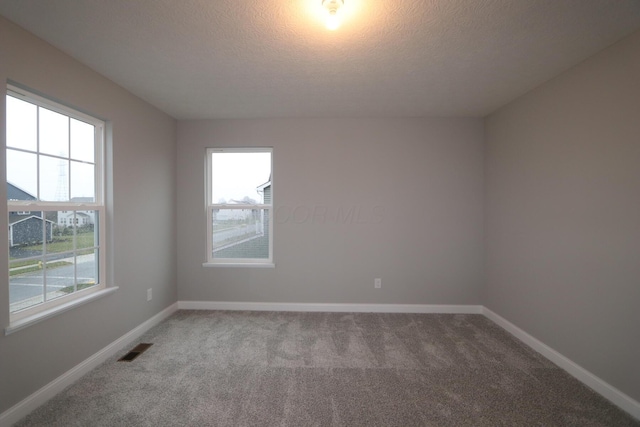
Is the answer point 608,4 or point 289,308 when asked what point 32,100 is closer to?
point 289,308

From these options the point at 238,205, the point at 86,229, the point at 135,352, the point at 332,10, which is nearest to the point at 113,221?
the point at 86,229

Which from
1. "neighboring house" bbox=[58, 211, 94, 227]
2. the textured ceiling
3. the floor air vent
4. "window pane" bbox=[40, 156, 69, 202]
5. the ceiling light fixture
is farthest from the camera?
the floor air vent

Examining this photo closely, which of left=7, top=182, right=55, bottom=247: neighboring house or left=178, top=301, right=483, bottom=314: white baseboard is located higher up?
left=7, top=182, right=55, bottom=247: neighboring house

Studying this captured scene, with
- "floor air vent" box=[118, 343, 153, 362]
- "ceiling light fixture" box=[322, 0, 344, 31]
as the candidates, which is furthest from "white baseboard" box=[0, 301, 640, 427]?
"ceiling light fixture" box=[322, 0, 344, 31]

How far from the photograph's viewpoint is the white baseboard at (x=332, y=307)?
3.63 m

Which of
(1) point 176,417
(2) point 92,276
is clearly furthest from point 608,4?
(2) point 92,276

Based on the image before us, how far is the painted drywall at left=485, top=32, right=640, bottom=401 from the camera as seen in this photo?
6.26ft

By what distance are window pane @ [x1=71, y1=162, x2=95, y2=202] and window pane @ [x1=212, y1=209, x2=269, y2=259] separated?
57.8 inches

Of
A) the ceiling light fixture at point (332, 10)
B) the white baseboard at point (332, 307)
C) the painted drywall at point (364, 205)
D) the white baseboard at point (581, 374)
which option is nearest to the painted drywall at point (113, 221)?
the white baseboard at point (332, 307)

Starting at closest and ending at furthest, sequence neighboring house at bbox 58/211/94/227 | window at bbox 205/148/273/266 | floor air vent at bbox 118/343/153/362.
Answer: neighboring house at bbox 58/211/94/227 → floor air vent at bbox 118/343/153/362 → window at bbox 205/148/273/266

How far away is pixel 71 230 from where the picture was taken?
2314mm

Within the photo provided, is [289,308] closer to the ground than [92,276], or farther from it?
closer to the ground

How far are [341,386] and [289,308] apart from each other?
1650mm

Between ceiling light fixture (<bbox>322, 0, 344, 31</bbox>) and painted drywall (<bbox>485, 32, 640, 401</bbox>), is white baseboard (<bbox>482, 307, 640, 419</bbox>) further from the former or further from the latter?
ceiling light fixture (<bbox>322, 0, 344, 31</bbox>)
